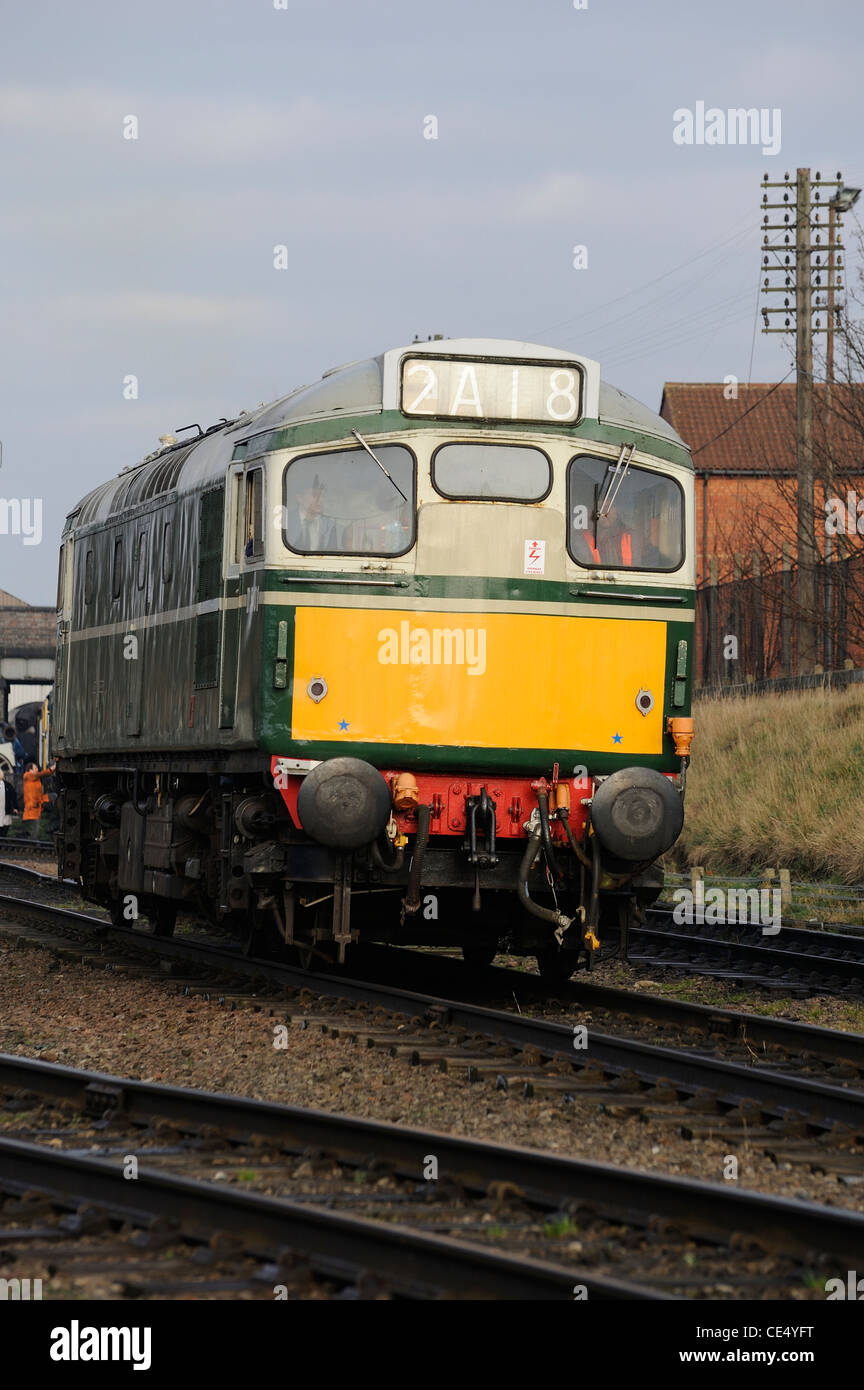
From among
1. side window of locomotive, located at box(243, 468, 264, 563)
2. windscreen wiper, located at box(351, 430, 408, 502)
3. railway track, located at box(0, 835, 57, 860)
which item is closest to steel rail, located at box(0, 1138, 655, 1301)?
side window of locomotive, located at box(243, 468, 264, 563)

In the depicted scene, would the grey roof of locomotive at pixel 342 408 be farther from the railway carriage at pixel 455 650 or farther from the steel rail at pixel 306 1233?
the steel rail at pixel 306 1233

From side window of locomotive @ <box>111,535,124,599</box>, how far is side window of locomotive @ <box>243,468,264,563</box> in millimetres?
3738

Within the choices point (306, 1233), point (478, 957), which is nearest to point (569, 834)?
point (478, 957)

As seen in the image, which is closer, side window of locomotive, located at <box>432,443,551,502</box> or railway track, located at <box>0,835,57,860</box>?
side window of locomotive, located at <box>432,443,551,502</box>

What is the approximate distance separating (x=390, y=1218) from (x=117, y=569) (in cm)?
1007

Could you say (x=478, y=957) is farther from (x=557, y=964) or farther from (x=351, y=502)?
(x=351, y=502)

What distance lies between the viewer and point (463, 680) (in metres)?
11.0

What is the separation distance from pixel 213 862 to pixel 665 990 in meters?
3.23

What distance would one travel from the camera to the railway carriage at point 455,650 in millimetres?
10883

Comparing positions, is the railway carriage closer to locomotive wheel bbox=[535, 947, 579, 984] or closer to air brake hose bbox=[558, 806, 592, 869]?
air brake hose bbox=[558, 806, 592, 869]

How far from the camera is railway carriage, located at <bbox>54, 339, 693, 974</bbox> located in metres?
10.9

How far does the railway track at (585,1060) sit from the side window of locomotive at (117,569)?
3526 millimetres

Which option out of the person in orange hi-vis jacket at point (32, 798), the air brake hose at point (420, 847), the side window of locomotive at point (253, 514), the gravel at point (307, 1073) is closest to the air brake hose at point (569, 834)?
the air brake hose at point (420, 847)
